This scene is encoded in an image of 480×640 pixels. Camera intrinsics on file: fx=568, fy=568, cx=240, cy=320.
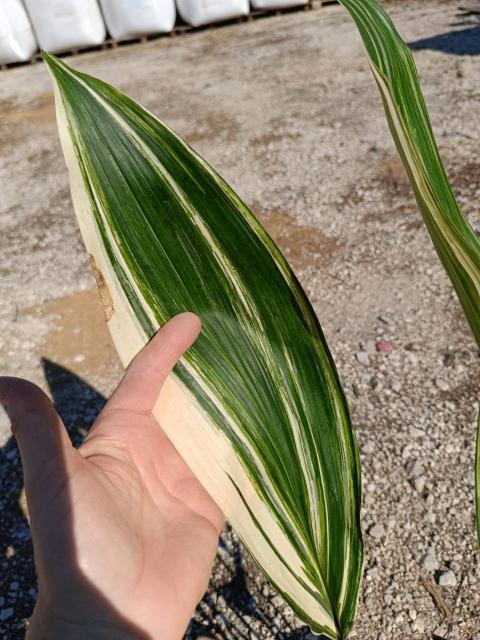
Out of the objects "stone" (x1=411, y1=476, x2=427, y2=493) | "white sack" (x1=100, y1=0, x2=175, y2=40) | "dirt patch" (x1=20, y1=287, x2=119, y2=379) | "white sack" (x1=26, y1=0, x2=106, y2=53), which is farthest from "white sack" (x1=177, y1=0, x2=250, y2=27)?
"stone" (x1=411, y1=476, x2=427, y2=493)

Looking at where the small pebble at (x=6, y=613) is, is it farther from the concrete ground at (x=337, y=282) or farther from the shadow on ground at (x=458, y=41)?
the shadow on ground at (x=458, y=41)

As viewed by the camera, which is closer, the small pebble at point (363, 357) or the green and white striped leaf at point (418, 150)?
the green and white striped leaf at point (418, 150)

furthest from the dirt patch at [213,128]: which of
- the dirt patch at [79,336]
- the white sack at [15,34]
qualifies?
the white sack at [15,34]

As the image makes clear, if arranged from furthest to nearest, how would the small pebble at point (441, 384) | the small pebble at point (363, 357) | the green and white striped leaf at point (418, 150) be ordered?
the small pebble at point (363, 357) → the small pebble at point (441, 384) → the green and white striped leaf at point (418, 150)

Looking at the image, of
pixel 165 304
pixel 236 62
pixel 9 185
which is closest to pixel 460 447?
pixel 165 304

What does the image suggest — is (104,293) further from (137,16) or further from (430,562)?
(137,16)

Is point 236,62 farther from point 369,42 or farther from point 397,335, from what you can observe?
point 369,42

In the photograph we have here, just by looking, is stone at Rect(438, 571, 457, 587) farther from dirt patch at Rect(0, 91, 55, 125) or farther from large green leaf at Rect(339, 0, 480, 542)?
dirt patch at Rect(0, 91, 55, 125)
